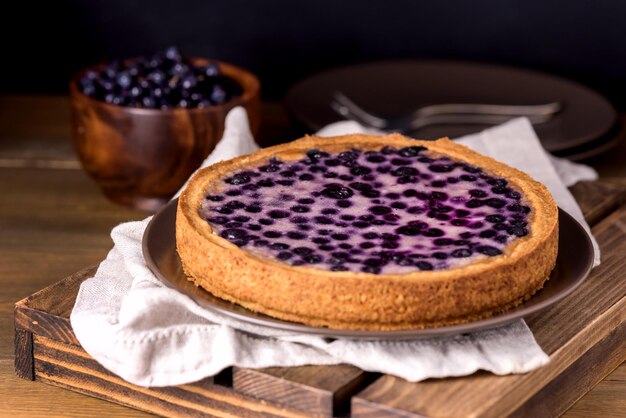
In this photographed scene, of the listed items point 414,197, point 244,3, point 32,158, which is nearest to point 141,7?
point 244,3

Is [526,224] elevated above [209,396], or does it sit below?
above

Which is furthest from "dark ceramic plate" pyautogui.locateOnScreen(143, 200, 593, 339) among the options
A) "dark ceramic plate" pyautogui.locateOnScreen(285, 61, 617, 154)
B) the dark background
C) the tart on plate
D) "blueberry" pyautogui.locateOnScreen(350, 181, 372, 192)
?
the dark background

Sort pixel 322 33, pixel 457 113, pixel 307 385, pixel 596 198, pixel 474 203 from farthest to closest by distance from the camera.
A: pixel 322 33, pixel 457 113, pixel 596 198, pixel 474 203, pixel 307 385

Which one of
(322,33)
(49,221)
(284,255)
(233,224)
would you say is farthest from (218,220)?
(322,33)

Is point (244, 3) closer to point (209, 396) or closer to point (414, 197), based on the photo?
point (414, 197)

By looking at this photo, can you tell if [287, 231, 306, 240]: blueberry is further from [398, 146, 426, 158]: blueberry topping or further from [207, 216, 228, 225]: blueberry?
[398, 146, 426, 158]: blueberry topping

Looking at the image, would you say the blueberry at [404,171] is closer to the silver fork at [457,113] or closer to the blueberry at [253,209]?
the blueberry at [253,209]

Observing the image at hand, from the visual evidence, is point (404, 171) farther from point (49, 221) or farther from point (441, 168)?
point (49, 221)
